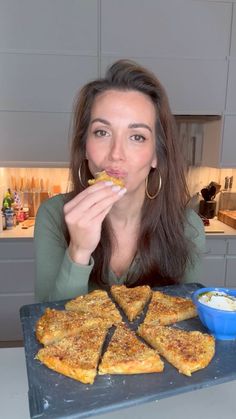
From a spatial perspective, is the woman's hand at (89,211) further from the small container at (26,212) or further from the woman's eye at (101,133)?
the small container at (26,212)

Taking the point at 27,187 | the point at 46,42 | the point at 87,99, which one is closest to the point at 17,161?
the point at 27,187

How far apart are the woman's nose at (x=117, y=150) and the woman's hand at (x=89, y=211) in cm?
14

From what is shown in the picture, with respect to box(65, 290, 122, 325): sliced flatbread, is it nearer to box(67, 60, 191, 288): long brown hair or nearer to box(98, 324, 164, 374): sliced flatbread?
box(98, 324, 164, 374): sliced flatbread

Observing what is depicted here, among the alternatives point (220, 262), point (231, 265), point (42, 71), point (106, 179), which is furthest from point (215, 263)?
point (106, 179)

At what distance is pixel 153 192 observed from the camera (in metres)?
1.55

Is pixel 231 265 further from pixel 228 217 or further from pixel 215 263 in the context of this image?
pixel 228 217

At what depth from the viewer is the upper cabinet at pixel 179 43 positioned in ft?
9.43

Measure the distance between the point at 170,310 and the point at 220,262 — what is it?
2229 mm

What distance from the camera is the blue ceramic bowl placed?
0.91 metres

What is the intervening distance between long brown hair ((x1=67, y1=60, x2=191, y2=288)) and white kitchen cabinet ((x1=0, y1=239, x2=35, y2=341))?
154 centimetres

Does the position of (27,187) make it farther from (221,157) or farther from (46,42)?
(221,157)

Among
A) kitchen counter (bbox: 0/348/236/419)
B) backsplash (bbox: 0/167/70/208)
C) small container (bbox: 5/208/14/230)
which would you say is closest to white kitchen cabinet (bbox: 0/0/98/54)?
backsplash (bbox: 0/167/70/208)

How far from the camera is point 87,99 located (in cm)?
144

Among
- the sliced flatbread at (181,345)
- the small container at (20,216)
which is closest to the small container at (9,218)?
the small container at (20,216)
